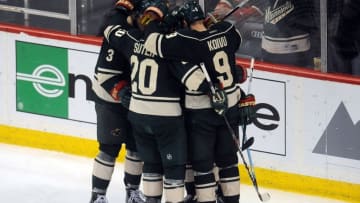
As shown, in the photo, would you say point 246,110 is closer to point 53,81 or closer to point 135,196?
point 135,196

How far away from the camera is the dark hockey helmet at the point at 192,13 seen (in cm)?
742

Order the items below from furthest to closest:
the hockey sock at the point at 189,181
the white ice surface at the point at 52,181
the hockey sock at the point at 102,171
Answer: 1. the white ice surface at the point at 52,181
2. the hockey sock at the point at 102,171
3. the hockey sock at the point at 189,181

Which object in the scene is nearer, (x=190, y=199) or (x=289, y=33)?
(x=190, y=199)

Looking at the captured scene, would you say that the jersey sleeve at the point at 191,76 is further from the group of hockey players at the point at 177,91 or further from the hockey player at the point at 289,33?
the hockey player at the point at 289,33

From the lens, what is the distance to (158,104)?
7516 millimetres

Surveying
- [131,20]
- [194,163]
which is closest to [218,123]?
[194,163]

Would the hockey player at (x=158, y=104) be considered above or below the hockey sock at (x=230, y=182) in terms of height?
above

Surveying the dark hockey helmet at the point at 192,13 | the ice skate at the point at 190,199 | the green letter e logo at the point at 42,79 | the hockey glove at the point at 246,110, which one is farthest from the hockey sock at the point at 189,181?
the green letter e logo at the point at 42,79

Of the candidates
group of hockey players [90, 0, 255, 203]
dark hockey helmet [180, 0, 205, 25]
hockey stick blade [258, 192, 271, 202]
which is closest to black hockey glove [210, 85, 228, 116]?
group of hockey players [90, 0, 255, 203]

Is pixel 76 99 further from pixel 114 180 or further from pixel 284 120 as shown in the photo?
pixel 284 120

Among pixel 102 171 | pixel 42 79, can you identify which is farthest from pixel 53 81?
pixel 102 171

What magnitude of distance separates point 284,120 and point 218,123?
3.83 ft

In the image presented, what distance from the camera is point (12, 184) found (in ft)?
28.9

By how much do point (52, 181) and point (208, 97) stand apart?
5.78 ft
